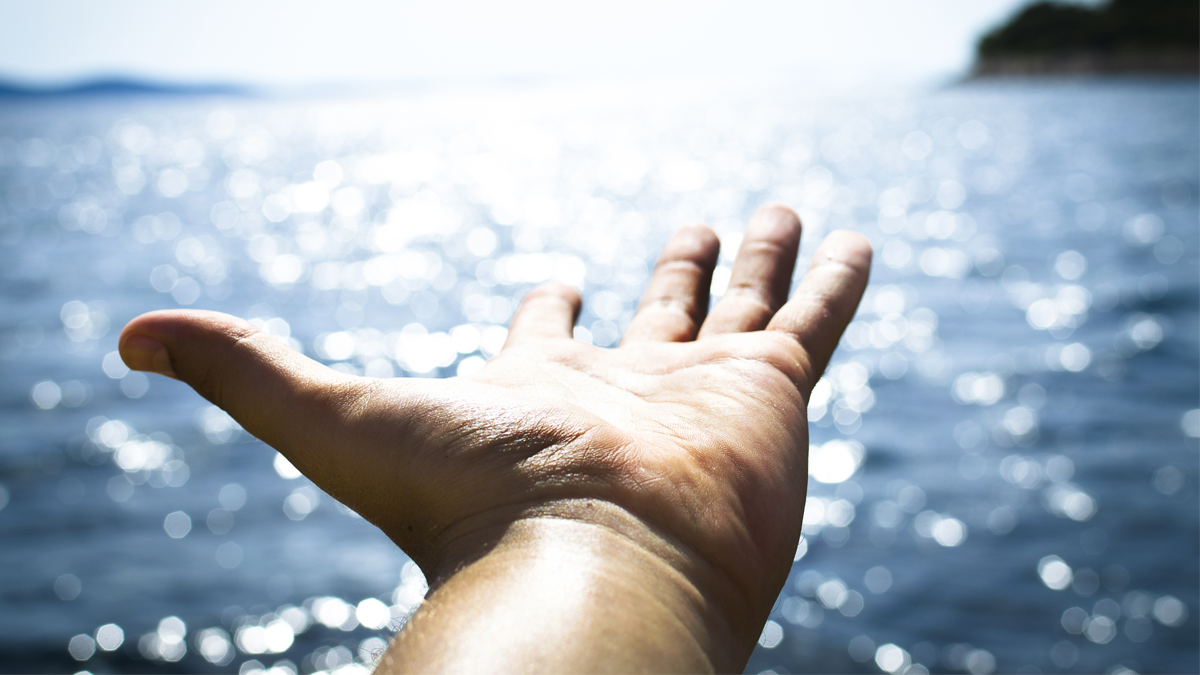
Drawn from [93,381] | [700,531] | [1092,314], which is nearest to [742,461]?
[700,531]

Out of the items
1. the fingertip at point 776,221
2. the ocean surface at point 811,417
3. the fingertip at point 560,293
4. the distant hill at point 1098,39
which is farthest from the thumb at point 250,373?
the distant hill at point 1098,39

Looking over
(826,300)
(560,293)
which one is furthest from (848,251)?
(560,293)

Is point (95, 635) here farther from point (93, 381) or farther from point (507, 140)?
point (507, 140)

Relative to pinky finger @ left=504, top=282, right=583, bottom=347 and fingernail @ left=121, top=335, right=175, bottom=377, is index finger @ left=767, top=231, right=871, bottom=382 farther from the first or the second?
fingernail @ left=121, top=335, right=175, bottom=377

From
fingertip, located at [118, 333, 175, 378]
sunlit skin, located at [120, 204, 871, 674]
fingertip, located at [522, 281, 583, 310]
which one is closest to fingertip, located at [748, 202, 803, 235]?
sunlit skin, located at [120, 204, 871, 674]

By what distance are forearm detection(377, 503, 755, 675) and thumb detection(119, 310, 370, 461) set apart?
0.66m

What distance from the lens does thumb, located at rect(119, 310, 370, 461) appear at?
2.07m

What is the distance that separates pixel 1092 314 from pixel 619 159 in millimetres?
47234

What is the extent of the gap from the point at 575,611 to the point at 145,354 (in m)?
1.48

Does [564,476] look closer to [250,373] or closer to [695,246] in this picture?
[250,373]

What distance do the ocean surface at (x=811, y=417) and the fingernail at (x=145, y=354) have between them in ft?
3.37

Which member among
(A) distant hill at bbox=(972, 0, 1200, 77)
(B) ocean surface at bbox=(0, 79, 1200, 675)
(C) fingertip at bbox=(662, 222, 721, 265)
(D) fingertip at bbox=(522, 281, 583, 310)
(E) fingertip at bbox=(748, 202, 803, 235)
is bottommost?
(A) distant hill at bbox=(972, 0, 1200, 77)

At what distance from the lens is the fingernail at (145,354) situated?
2195mm

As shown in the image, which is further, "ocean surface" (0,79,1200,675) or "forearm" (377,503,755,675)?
"ocean surface" (0,79,1200,675)
